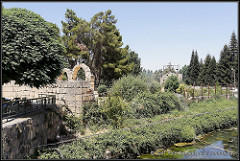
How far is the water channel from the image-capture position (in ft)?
25.8

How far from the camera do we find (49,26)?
24.8 ft

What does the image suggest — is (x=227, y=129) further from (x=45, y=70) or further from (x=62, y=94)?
(x=45, y=70)

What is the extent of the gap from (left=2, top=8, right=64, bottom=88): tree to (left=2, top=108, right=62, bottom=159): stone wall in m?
1.47

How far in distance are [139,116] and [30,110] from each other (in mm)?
5814

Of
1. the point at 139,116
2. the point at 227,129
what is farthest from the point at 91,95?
the point at 227,129

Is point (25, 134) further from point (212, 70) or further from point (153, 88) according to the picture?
point (212, 70)

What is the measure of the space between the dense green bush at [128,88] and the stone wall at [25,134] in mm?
4781

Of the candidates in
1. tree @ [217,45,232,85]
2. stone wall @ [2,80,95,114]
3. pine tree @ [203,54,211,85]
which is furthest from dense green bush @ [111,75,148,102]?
pine tree @ [203,54,211,85]

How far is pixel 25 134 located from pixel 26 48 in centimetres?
294

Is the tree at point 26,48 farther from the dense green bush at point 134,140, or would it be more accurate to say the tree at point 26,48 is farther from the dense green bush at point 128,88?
the dense green bush at point 128,88

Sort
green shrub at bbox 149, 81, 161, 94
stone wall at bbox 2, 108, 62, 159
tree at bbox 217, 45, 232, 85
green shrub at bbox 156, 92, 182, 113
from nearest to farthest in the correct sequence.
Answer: stone wall at bbox 2, 108, 62, 159 → green shrub at bbox 156, 92, 182, 113 → green shrub at bbox 149, 81, 161, 94 → tree at bbox 217, 45, 232, 85

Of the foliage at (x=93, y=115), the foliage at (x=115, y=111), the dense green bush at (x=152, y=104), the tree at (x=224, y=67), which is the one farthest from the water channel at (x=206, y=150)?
the tree at (x=224, y=67)

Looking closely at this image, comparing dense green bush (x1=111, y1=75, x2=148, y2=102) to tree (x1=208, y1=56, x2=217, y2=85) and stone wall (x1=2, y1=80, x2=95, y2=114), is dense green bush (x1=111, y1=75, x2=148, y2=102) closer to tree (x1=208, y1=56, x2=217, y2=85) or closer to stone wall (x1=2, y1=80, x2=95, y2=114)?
stone wall (x1=2, y1=80, x2=95, y2=114)

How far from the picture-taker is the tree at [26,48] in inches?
238
